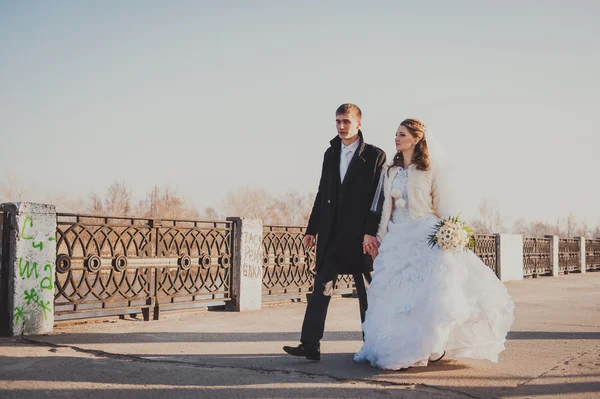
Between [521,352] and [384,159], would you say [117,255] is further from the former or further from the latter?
[521,352]

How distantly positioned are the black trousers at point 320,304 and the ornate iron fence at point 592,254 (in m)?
26.4

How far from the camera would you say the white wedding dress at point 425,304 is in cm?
460

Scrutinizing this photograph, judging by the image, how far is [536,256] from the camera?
2289 centimetres

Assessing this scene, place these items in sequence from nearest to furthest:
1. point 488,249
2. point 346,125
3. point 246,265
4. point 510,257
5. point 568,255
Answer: point 346,125 < point 246,265 < point 488,249 < point 510,257 < point 568,255

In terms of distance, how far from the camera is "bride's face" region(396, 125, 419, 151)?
5136 millimetres

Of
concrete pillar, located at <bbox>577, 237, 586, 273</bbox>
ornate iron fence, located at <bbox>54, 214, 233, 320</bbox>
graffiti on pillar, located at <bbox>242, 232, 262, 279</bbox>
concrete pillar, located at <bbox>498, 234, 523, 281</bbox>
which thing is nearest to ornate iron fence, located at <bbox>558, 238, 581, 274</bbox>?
concrete pillar, located at <bbox>577, 237, 586, 273</bbox>

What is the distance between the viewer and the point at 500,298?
484 cm

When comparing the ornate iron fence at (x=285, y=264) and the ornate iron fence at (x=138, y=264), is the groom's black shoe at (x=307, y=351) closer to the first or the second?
the ornate iron fence at (x=138, y=264)

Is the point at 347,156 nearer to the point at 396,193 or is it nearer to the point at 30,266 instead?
the point at 396,193

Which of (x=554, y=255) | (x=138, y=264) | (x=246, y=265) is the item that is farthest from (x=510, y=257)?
(x=138, y=264)

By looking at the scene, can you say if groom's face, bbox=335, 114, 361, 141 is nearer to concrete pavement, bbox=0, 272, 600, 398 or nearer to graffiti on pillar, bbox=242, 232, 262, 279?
concrete pavement, bbox=0, 272, 600, 398

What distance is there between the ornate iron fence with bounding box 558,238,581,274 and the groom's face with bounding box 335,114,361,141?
22383mm

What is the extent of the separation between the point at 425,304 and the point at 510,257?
16.8m

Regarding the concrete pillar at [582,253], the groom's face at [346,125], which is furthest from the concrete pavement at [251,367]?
the concrete pillar at [582,253]
